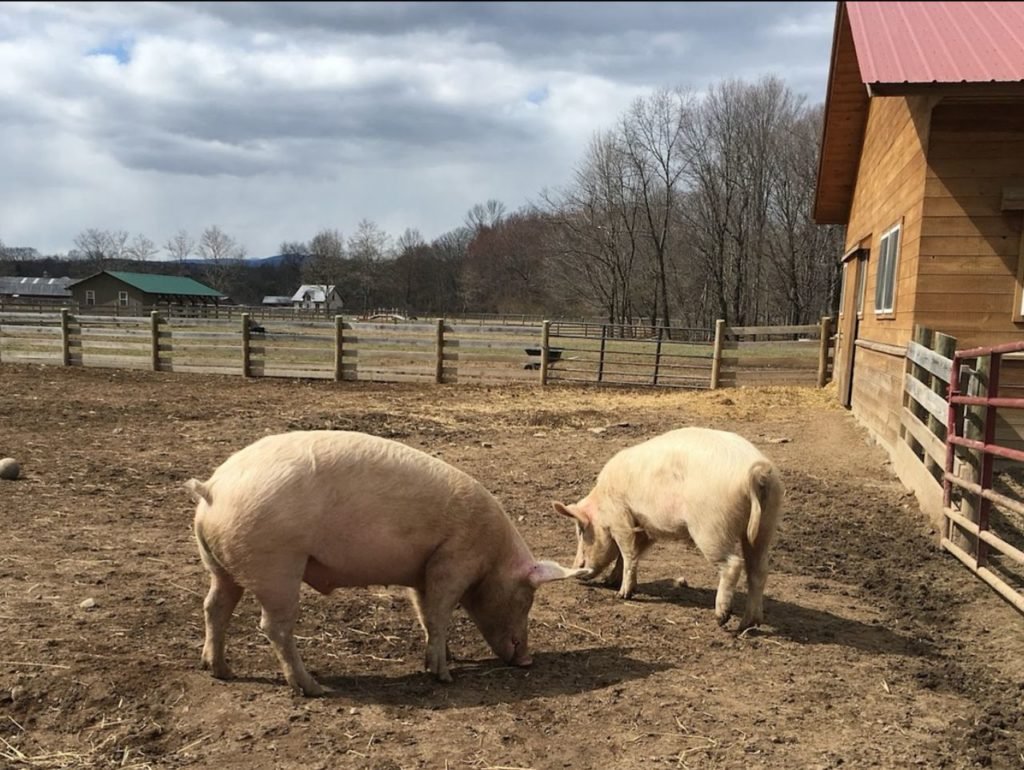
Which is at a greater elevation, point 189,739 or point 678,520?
point 678,520

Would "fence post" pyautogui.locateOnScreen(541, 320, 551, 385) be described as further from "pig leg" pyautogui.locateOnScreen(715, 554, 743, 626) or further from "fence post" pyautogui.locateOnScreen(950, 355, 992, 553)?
"pig leg" pyautogui.locateOnScreen(715, 554, 743, 626)

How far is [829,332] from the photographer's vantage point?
56.2ft

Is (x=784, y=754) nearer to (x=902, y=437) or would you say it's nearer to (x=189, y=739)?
(x=189, y=739)

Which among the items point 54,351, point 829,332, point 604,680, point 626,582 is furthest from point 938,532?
point 54,351

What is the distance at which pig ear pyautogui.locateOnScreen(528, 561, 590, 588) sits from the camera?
386 centimetres

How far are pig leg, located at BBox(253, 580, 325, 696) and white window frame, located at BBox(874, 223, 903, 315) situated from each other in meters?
8.15

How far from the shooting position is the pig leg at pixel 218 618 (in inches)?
135

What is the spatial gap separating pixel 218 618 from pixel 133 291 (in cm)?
7664

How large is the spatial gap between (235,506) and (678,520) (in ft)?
8.24

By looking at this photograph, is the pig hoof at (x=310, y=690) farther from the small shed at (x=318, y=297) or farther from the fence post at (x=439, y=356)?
the small shed at (x=318, y=297)

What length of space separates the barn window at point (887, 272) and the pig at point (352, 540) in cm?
730

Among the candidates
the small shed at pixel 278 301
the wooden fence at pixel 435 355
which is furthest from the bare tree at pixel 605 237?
the small shed at pixel 278 301

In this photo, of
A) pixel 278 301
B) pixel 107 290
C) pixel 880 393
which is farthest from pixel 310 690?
pixel 278 301

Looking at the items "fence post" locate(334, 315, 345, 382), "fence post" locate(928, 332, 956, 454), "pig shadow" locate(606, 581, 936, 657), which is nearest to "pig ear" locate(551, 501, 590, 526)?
"pig shadow" locate(606, 581, 936, 657)
